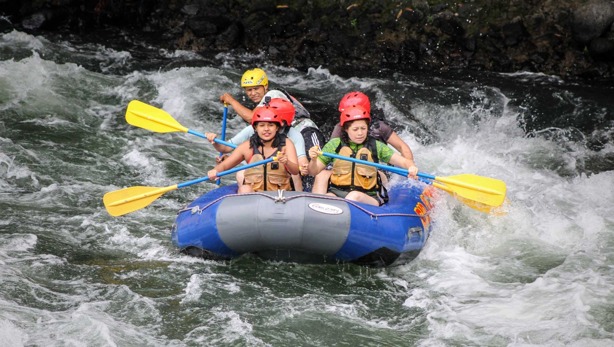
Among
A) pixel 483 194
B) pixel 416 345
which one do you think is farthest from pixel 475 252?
pixel 416 345

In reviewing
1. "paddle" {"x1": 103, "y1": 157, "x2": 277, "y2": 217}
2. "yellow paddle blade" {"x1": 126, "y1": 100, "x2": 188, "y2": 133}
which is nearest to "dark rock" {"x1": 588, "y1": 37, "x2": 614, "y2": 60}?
"yellow paddle blade" {"x1": 126, "y1": 100, "x2": 188, "y2": 133}

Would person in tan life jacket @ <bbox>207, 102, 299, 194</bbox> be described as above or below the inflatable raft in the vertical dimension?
above

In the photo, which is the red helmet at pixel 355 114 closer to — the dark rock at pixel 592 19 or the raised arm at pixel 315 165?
the raised arm at pixel 315 165

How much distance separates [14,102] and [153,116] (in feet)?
9.57

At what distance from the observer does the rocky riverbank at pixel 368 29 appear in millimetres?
11391

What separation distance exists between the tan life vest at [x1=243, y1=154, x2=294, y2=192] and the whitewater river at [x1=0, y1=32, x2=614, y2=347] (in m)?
0.61

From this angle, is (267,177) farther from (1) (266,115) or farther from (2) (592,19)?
(2) (592,19)

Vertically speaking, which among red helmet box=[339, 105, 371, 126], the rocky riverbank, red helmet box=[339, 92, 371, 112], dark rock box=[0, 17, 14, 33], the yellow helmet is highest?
the rocky riverbank

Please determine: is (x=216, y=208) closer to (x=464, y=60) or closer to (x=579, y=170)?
(x=579, y=170)

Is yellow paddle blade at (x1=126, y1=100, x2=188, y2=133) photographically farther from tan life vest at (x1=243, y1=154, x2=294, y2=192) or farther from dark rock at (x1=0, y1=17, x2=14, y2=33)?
dark rock at (x1=0, y1=17, x2=14, y2=33)

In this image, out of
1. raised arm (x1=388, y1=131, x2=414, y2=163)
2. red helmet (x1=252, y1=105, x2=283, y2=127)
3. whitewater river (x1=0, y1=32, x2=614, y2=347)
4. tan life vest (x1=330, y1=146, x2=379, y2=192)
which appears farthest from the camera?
raised arm (x1=388, y1=131, x2=414, y2=163)

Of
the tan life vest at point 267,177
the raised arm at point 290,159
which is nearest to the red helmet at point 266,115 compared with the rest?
the raised arm at point 290,159

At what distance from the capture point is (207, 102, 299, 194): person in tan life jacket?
6801 mm

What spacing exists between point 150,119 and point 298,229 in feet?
8.19
